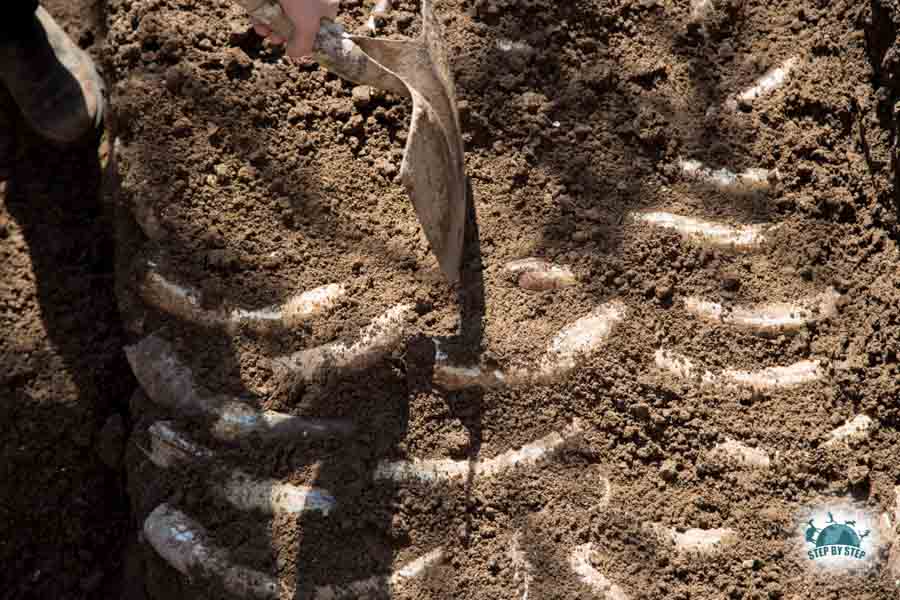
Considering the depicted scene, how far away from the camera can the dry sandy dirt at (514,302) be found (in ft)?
5.06

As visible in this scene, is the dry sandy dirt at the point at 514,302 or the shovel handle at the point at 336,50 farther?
the dry sandy dirt at the point at 514,302

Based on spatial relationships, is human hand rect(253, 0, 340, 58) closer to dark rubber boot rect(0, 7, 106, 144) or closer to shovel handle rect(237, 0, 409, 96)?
shovel handle rect(237, 0, 409, 96)

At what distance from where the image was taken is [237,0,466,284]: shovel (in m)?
1.59

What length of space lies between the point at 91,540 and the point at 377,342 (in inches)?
36.0

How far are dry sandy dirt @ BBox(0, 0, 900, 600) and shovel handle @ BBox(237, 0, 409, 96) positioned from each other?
0.15m

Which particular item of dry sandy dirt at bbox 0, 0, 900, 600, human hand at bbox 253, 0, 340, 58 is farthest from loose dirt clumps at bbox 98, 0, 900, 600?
human hand at bbox 253, 0, 340, 58

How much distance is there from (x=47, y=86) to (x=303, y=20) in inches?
36.7

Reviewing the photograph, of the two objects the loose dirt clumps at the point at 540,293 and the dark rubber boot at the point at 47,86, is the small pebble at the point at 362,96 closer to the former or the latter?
the loose dirt clumps at the point at 540,293

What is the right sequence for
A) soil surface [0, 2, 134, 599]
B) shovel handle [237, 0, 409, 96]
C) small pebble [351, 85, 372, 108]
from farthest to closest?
soil surface [0, 2, 134, 599], small pebble [351, 85, 372, 108], shovel handle [237, 0, 409, 96]

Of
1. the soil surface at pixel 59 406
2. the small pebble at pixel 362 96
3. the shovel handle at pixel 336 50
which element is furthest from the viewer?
the soil surface at pixel 59 406

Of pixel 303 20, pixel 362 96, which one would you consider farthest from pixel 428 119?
pixel 303 20

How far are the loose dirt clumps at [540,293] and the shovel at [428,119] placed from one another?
0.20ft

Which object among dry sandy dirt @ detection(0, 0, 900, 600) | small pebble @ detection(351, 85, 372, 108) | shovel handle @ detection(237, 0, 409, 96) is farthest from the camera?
small pebble @ detection(351, 85, 372, 108)

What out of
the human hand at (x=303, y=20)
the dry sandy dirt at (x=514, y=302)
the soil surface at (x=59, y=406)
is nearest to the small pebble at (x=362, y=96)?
the dry sandy dirt at (x=514, y=302)
